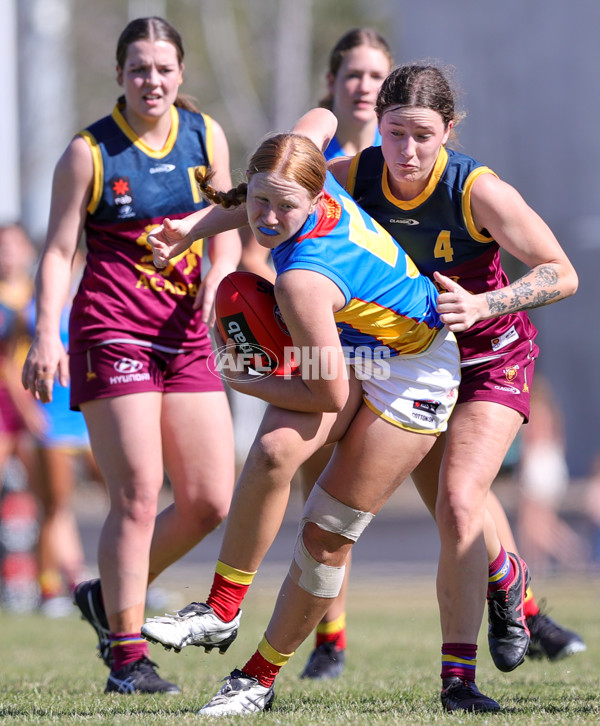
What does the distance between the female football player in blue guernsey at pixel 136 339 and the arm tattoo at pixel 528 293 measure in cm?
146

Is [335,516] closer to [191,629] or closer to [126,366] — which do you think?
[191,629]

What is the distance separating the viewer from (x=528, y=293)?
3.87 m

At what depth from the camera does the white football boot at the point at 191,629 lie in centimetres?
363

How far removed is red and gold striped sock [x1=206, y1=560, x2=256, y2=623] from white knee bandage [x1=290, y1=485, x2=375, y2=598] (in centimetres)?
18

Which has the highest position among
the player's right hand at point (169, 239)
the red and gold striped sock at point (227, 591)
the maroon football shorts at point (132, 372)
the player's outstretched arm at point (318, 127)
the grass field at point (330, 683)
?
the player's outstretched arm at point (318, 127)

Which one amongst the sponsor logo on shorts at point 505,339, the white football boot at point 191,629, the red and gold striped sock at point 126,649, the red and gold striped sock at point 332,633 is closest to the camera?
the white football boot at point 191,629

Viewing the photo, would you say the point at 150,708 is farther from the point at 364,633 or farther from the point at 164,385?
the point at 364,633

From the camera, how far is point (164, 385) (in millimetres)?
4812

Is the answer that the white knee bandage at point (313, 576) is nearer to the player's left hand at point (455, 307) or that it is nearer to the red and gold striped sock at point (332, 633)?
the player's left hand at point (455, 307)

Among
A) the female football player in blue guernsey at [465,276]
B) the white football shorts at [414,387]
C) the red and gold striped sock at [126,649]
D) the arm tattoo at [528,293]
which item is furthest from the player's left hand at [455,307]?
the red and gold striped sock at [126,649]

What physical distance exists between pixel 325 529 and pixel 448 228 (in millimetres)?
1132

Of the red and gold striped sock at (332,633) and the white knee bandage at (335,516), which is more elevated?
the white knee bandage at (335,516)

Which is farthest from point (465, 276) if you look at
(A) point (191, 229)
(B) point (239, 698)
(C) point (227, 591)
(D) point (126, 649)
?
(D) point (126, 649)

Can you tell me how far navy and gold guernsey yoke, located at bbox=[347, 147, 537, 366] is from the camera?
402 cm
